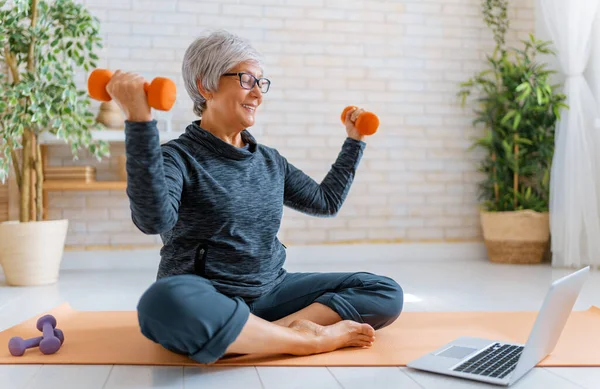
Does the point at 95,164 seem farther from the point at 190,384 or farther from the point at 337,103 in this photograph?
the point at 190,384

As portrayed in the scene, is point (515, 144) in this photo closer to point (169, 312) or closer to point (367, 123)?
point (367, 123)

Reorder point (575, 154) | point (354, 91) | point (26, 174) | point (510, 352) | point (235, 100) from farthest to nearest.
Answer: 1. point (354, 91)
2. point (575, 154)
3. point (26, 174)
4. point (235, 100)
5. point (510, 352)

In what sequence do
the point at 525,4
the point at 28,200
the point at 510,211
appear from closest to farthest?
the point at 28,200, the point at 510,211, the point at 525,4

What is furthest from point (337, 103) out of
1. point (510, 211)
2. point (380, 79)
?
point (510, 211)

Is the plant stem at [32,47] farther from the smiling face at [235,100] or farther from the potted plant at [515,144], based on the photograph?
the potted plant at [515,144]

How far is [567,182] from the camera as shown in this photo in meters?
4.24

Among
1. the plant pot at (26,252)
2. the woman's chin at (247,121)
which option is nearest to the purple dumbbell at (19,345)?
the woman's chin at (247,121)

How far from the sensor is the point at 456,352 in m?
1.96

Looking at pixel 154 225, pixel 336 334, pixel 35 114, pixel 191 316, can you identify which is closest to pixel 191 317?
pixel 191 316

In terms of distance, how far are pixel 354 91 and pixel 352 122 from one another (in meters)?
2.46

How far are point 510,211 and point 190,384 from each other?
3295 mm

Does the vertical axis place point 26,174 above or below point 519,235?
above

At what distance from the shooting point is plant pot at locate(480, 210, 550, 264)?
446 centimetres

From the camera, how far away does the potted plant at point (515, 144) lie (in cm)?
446
